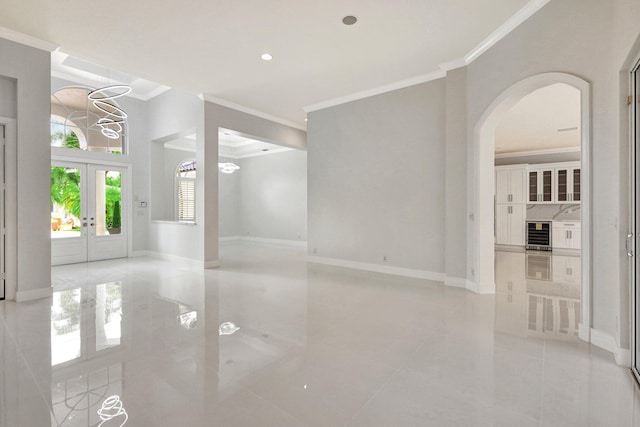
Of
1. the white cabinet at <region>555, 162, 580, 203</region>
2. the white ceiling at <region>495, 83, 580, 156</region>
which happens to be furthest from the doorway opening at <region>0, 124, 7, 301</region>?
the white cabinet at <region>555, 162, 580, 203</region>

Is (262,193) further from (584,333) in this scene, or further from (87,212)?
(584,333)

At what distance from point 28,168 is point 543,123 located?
9850 mm

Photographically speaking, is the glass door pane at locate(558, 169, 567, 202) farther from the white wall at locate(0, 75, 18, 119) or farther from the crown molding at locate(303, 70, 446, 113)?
the white wall at locate(0, 75, 18, 119)

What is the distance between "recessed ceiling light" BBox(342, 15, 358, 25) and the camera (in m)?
3.79

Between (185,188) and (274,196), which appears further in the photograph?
(274,196)

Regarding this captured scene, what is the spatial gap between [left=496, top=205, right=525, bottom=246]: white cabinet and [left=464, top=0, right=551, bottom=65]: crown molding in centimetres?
699

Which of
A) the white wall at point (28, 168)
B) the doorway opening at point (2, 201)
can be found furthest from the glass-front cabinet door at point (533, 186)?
the doorway opening at point (2, 201)

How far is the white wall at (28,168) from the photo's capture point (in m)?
4.16

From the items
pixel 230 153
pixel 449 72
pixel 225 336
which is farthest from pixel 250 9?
pixel 230 153

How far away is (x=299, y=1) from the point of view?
3479 mm

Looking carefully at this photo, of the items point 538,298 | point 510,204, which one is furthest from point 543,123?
point 538,298

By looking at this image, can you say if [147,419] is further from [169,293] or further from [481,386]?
[169,293]

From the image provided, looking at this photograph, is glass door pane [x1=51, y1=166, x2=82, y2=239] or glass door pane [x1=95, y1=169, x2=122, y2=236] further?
glass door pane [x1=95, y1=169, x2=122, y2=236]

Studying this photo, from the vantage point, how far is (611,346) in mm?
2695
